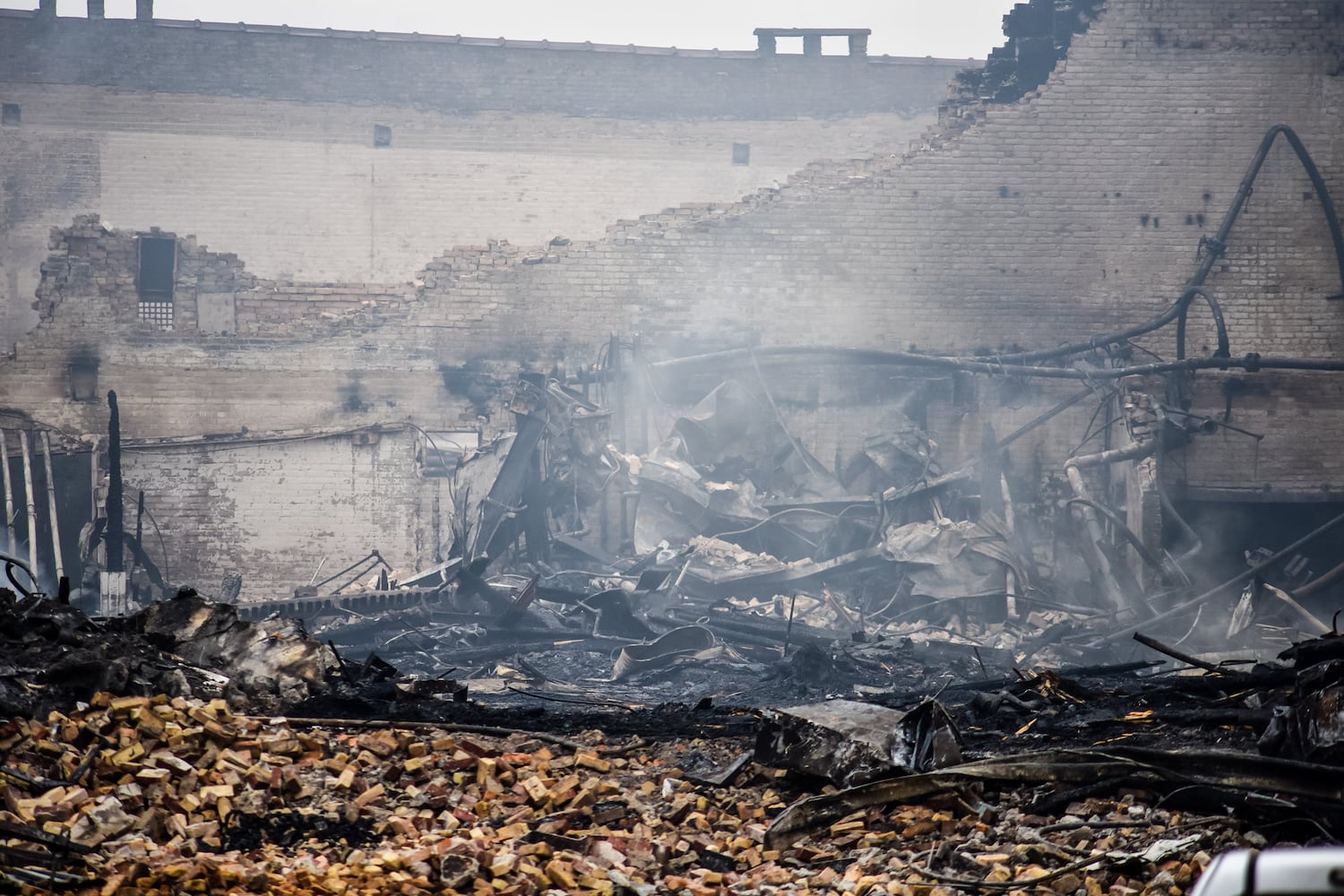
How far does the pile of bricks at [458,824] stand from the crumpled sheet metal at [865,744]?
18cm

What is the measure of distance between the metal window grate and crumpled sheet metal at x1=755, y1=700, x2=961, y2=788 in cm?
1500

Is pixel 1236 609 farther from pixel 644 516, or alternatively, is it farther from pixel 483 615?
pixel 483 615

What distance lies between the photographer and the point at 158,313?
17.5 meters

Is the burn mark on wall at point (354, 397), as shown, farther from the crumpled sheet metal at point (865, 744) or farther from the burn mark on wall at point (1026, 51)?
the crumpled sheet metal at point (865, 744)

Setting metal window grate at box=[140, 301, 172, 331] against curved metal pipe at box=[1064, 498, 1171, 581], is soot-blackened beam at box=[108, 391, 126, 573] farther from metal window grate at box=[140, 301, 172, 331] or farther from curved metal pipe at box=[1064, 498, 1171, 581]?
curved metal pipe at box=[1064, 498, 1171, 581]

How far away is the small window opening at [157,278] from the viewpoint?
57.3 feet

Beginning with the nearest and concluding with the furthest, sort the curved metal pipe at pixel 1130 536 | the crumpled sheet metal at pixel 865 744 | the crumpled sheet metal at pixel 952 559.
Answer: the crumpled sheet metal at pixel 865 744
the curved metal pipe at pixel 1130 536
the crumpled sheet metal at pixel 952 559

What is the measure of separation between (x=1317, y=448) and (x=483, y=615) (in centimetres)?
1092

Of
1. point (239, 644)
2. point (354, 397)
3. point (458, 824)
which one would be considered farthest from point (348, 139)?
point (458, 824)

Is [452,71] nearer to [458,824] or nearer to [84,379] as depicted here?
[84,379]

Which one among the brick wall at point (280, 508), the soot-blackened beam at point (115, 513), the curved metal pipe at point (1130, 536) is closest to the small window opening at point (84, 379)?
the brick wall at point (280, 508)

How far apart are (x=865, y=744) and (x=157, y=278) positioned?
16.5 m

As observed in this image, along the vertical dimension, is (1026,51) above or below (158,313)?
above

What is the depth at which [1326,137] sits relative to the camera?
15.5m
